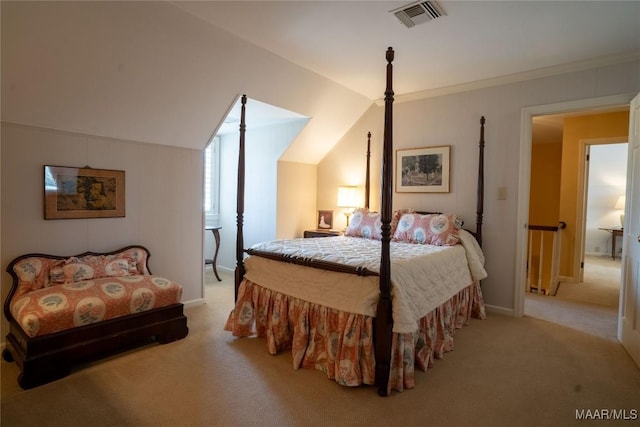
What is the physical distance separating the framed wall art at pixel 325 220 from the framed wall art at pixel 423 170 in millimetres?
1091

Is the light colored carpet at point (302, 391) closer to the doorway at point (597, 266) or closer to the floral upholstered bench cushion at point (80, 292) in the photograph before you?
the floral upholstered bench cushion at point (80, 292)

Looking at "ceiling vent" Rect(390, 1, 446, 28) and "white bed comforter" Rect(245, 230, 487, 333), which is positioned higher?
"ceiling vent" Rect(390, 1, 446, 28)

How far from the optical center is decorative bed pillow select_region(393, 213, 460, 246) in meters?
3.34

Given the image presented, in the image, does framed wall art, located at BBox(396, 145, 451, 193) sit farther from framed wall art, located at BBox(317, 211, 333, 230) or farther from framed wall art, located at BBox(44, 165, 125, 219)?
framed wall art, located at BBox(44, 165, 125, 219)

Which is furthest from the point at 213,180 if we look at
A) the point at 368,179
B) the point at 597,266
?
the point at 597,266

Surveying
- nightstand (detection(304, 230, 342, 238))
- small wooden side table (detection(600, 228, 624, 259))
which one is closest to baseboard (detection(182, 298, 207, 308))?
nightstand (detection(304, 230, 342, 238))

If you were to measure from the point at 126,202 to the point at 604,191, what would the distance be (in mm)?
8776

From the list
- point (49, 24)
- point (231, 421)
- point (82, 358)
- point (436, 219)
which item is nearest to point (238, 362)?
point (231, 421)

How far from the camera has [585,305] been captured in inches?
154

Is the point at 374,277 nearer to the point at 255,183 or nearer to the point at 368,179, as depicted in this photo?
the point at 368,179

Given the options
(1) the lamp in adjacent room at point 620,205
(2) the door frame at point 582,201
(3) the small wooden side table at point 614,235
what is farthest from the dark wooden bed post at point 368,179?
(1) the lamp in adjacent room at point 620,205

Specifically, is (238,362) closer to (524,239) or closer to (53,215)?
(53,215)

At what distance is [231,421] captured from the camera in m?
1.84

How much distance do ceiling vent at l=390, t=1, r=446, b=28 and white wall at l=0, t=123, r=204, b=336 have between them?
2.44 m
